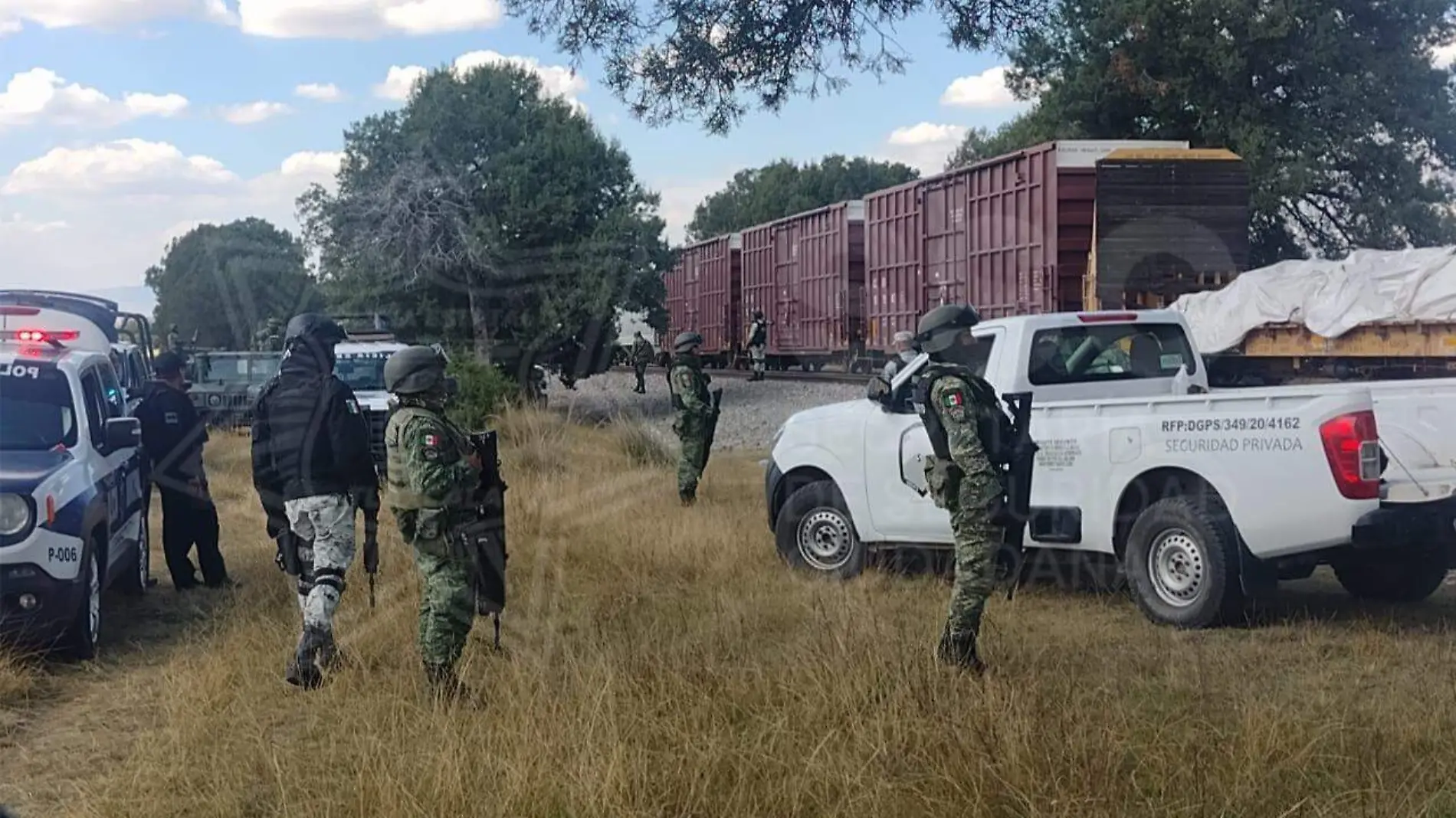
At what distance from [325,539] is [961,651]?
2912 mm

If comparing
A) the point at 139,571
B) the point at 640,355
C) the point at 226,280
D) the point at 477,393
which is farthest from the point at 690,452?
the point at 226,280

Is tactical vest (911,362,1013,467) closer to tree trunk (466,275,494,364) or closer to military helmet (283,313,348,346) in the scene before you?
military helmet (283,313,348,346)

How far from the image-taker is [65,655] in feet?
23.9

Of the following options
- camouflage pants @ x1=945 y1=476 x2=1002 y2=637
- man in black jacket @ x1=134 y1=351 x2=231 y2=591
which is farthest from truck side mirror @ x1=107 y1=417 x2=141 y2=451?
camouflage pants @ x1=945 y1=476 x2=1002 y2=637

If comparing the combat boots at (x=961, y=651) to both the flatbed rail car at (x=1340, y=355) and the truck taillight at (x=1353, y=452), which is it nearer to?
the truck taillight at (x=1353, y=452)

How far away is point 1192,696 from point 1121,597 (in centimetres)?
276

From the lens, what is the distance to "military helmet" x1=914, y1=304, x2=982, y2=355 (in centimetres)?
608

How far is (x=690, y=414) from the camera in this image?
12180 millimetres

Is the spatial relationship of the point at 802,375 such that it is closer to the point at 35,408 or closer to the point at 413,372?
the point at 35,408

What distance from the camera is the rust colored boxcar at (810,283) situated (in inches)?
1137

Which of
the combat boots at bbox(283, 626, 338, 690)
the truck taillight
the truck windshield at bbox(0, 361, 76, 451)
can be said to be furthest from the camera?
the truck windshield at bbox(0, 361, 76, 451)

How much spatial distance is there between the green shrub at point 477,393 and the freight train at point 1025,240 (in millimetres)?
7904

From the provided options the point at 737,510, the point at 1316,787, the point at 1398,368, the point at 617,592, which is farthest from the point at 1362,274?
the point at 1316,787

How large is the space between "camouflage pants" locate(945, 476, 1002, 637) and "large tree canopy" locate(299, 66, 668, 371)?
66.7ft
